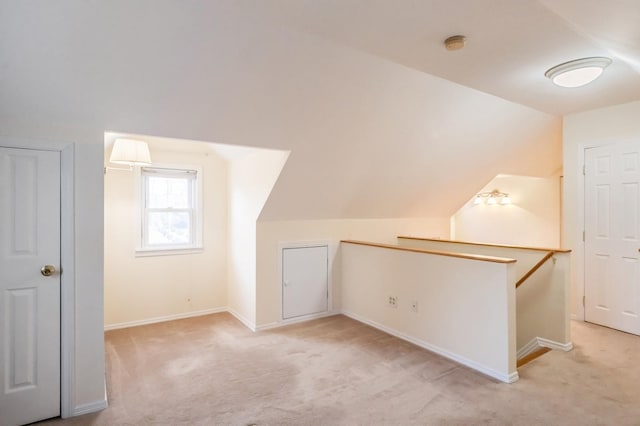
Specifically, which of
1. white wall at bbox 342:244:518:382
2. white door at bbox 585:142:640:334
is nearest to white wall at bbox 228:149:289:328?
white wall at bbox 342:244:518:382

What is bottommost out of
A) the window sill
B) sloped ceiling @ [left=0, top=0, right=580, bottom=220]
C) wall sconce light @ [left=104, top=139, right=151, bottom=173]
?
the window sill

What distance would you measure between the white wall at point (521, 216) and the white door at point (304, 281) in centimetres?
313

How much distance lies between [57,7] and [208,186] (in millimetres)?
2977

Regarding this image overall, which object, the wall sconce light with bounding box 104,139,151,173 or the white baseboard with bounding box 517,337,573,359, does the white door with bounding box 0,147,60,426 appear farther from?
the white baseboard with bounding box 517,337,573,359

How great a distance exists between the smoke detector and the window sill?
12.3 ft

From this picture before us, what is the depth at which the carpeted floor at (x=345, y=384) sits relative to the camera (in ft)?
7.57

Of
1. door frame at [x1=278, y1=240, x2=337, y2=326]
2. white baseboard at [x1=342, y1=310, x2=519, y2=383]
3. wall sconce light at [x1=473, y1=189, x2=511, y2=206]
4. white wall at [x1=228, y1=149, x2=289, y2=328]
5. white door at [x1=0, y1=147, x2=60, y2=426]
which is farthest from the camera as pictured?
wall sconce light at [x1=473, y1=189, x2=511, y2=206]

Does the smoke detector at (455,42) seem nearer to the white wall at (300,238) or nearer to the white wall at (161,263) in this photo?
the white wall at (300,238)

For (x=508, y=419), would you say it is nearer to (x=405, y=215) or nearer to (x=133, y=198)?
(x=405, y=215)

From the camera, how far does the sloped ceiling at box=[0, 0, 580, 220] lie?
195 cm

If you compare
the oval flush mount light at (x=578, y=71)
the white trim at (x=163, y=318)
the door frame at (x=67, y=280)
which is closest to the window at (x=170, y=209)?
the white trim at (x=163, y=318)

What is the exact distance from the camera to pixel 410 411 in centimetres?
236

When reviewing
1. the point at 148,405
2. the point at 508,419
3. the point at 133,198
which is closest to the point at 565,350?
the point at 508,419

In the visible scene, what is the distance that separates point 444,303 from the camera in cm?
328
